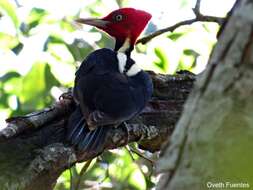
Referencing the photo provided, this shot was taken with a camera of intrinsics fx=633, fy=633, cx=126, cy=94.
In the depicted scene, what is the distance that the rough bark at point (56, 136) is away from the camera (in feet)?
8.59

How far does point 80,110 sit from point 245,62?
2105 millimetres

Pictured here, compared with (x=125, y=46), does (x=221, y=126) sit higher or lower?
higher

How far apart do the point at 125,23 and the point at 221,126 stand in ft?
11.7

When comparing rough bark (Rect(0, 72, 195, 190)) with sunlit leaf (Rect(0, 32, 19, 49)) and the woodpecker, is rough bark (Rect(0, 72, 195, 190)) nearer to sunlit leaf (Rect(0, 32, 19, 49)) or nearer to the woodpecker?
the woodpecker

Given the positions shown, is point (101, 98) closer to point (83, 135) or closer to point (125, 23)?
point (83, 135)

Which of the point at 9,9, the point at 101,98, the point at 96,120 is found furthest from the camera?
the point at 9,9

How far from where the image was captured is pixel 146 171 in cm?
455

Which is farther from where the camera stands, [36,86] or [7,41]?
[7,41]

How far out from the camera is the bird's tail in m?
2.96

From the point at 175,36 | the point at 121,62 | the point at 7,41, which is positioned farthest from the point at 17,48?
Result: the point at 175,36

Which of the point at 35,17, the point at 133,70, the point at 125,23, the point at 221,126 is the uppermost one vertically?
the point at 221,126

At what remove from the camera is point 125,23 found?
4758 mm

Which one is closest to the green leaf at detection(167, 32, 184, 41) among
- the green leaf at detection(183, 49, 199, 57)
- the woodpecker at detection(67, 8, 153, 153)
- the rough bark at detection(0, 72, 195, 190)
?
the green leaf at detection(183, 49, 199, 57)

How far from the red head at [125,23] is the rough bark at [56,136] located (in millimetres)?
1130
